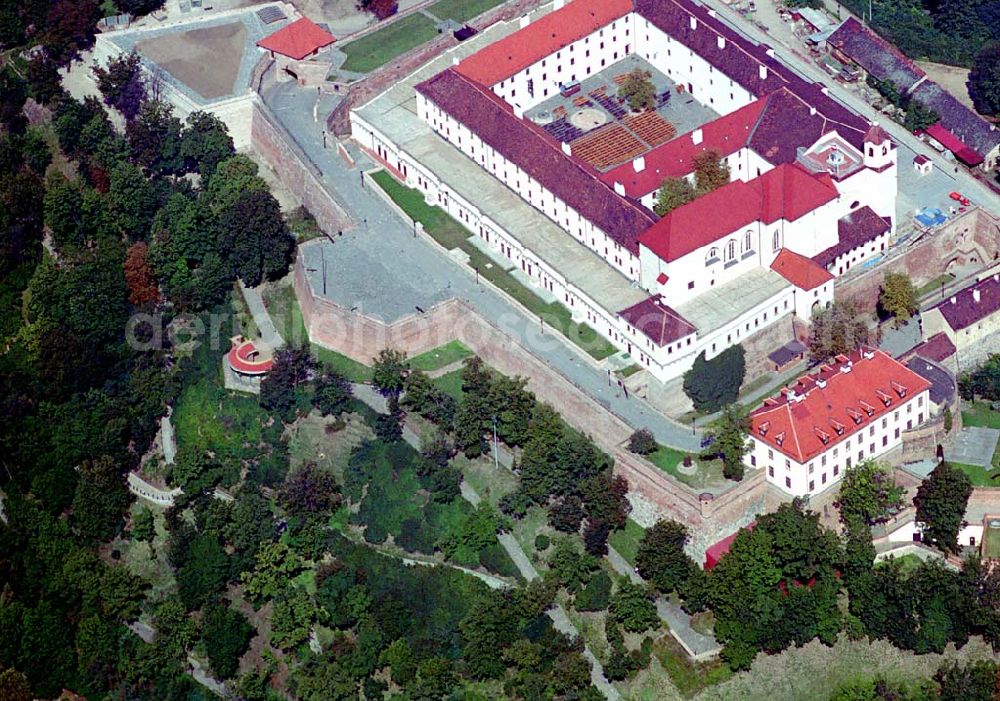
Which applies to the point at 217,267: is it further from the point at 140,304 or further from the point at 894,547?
the point at 894,547

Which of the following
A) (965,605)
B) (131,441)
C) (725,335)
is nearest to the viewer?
(965,605)

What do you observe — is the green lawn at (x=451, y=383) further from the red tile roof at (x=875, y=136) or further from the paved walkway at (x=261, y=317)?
the red tile roof at (x=875, y=136)

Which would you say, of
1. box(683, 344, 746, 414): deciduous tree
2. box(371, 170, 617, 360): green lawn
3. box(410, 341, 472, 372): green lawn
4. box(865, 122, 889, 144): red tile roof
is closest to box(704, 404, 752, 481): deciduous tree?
box(683, 344, 746, 414): deciduous tree

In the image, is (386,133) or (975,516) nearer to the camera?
(975,516)

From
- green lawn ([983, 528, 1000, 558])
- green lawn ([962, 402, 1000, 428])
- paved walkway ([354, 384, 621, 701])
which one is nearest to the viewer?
paved walkway ([354, 384, 621, 701])

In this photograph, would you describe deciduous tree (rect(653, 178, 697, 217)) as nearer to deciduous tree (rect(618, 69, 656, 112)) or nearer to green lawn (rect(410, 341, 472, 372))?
deciduous tree (rect(618, 69, 656, 112))

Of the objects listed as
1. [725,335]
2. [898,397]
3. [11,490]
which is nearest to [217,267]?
[11,490]

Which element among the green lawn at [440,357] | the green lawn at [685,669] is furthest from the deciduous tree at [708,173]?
the green lawn at [685,669]
